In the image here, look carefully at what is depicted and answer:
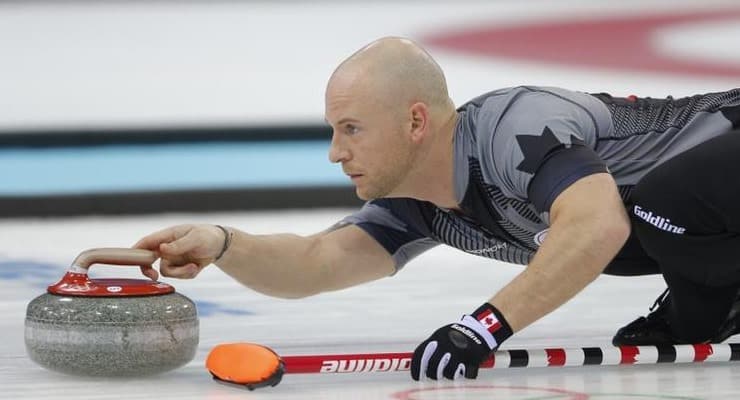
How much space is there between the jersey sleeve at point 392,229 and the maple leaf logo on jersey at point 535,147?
0.49 meters

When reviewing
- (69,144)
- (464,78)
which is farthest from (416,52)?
(464,78)

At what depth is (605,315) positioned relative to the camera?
11.2 ft

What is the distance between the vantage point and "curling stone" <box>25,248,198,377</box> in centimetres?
237

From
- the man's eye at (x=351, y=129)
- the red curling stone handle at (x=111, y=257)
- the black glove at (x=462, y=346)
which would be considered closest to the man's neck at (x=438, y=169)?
the man's eye at (x=351, y=129)

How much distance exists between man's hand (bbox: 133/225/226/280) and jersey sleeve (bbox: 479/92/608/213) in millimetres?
492

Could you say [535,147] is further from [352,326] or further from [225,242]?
[352,326]

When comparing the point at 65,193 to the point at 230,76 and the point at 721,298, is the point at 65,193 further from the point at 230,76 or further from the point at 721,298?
the point at 721,298

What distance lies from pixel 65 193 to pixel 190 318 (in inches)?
129

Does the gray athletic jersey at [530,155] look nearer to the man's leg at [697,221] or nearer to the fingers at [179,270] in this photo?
the man's leg at [697,221]

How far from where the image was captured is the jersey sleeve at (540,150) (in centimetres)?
250

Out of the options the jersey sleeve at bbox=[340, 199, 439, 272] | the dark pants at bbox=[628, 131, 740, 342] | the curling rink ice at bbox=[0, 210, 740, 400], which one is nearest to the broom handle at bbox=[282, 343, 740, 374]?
the curling rink ice at bbox=[0, 210, 740, 400]

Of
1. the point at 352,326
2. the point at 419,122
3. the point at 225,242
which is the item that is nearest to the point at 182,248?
the point at 225,242

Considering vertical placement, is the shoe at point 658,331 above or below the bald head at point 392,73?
below

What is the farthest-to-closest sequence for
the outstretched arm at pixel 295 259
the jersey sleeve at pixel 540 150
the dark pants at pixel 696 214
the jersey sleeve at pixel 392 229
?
the jersey sleeve at pixel 392 229, the outstretched arm at pixel 295 259, the dark pants at pixel 696 214, the jersey sleeve at pixel 540 150
